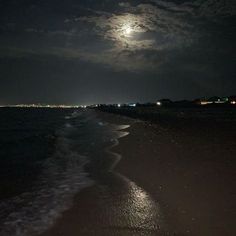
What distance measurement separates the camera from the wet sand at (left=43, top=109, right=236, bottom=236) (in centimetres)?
741

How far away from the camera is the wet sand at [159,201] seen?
7.41m

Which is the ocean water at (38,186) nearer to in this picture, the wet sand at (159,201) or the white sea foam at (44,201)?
the white sea foam at (44,201)

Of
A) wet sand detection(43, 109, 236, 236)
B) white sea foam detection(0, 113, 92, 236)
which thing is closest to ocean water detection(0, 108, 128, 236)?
white sea foam detection(0, 113, 92, 236)

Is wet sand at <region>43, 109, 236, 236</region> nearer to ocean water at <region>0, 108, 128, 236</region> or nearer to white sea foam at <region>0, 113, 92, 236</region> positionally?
white sea foam at <region>0, 113, 92, 236</region>

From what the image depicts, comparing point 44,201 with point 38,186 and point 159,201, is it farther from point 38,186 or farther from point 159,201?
point 159,201

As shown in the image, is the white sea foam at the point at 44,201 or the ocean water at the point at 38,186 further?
the ocean water at the point at 38,186

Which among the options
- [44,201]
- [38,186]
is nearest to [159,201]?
[44,201]

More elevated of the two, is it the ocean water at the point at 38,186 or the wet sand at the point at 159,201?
the wet sand at the point at 159,201

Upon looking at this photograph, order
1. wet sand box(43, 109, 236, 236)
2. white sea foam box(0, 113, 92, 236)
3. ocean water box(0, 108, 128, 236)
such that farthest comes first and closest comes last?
ocean water box(0, 108, 128, 236) < white sea foam box(0, 113, 92, 236) < wet sand box(43, 109, 236, 236)

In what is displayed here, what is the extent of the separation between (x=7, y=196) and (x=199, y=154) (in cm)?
976

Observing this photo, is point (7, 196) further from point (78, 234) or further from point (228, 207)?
point (228, 207)

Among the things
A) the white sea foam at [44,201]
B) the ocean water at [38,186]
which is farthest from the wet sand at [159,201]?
the ocean water at [38,186]

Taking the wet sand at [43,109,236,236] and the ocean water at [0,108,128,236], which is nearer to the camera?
the wet sand at [43,109,236,236]

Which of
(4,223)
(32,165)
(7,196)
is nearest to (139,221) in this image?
(4,223)
